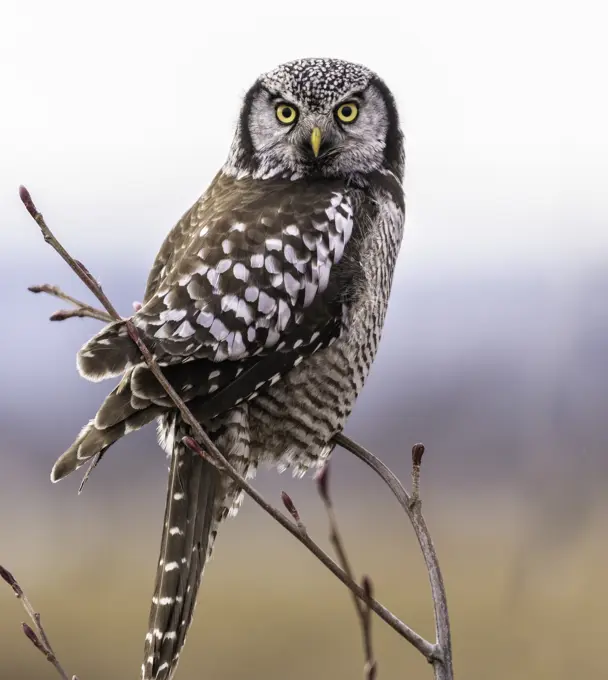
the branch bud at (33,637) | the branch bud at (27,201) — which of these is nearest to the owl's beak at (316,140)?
the branch bud at (27,201)

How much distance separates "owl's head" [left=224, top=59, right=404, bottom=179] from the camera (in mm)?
2244

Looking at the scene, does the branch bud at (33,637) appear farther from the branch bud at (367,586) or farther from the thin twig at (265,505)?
the branch bud at (367,586)

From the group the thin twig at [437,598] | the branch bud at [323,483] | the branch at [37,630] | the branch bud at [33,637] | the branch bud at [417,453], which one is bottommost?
the branch bud at [33,637]

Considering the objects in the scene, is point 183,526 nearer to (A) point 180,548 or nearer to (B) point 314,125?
(A) point 180,548

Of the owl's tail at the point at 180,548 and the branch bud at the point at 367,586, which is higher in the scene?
the branch bud at the point at 367,586

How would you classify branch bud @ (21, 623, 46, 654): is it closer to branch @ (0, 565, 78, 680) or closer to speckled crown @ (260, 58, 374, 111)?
branch @ (0, 565, 78, 680)

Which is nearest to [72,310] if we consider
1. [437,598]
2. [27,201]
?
[27,201]

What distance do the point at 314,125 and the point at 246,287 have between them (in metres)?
0.55

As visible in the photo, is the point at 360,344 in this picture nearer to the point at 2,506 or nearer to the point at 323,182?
the point at 323,182

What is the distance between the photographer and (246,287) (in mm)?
1894

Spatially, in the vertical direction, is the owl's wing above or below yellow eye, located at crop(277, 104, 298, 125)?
below

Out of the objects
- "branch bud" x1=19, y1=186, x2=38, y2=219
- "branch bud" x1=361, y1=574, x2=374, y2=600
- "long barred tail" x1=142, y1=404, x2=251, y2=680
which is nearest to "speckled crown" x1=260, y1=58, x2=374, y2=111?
"long barred tail" x1=142, y1=404, x2=251, y2=680

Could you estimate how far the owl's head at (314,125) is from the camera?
7.36 feet

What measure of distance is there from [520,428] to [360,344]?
14550 millimetres
